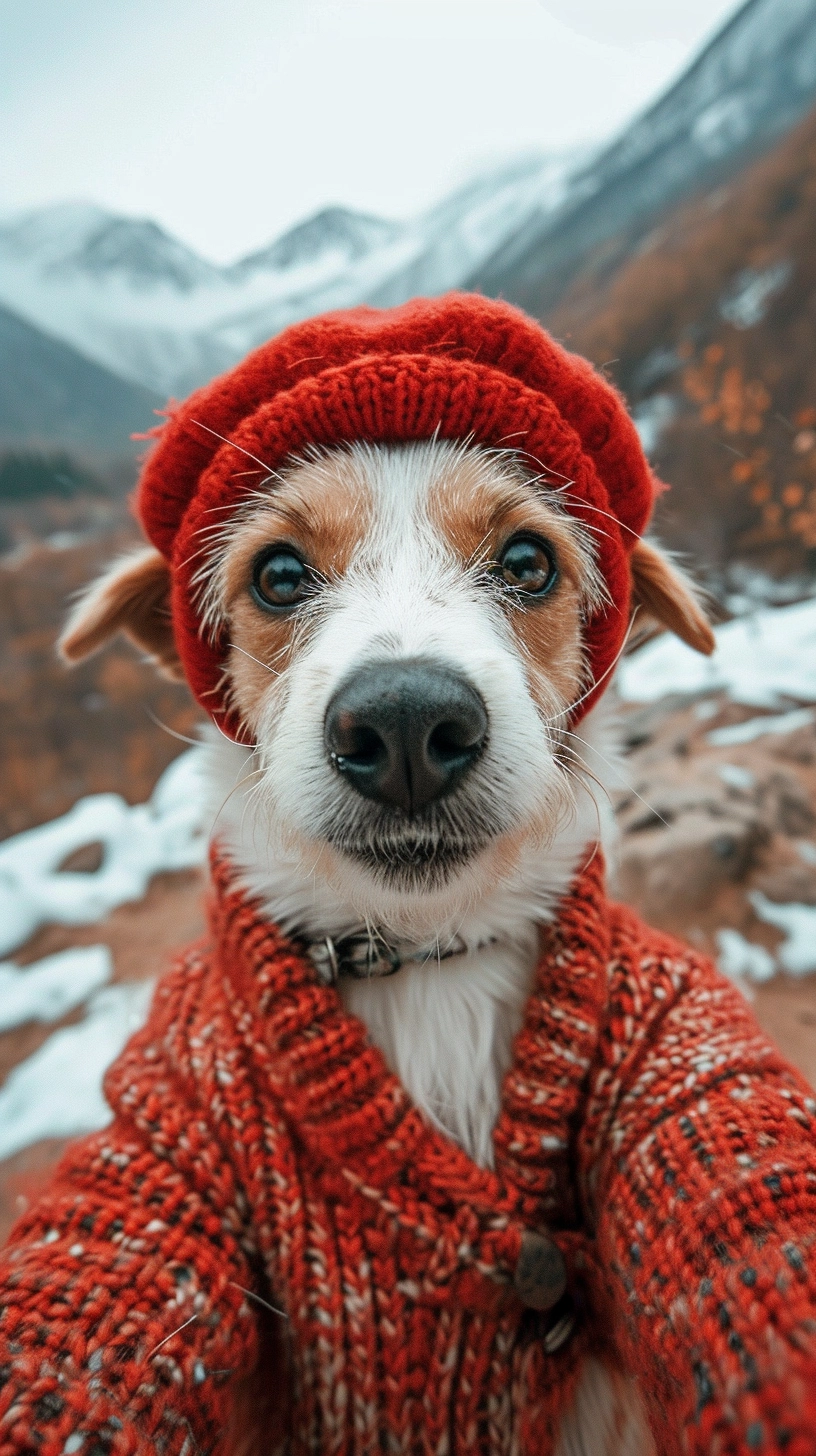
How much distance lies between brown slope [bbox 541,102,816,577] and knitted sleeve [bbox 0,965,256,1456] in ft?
17.4

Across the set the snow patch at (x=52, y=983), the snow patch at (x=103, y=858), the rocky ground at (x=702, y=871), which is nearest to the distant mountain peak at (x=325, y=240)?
the snow patch at (x=103, y=858)

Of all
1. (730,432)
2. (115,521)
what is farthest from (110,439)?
(730,432)

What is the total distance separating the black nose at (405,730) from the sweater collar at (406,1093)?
0.40 meters

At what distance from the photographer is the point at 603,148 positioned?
A: 7.71m

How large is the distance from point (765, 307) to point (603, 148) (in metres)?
3.36

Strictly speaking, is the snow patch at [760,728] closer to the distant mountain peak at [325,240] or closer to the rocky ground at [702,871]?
the rocky ground at [702,871]

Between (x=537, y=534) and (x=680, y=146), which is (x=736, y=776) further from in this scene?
(x=680, y=146)

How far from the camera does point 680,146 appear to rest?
23.4ft

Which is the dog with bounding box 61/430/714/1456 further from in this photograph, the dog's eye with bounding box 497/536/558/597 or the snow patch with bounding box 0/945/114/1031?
the snow patch with bounding box 0/945/114/1031

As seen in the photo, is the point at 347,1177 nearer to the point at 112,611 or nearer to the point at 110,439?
the point at 112,611

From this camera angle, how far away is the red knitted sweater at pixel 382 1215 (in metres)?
0.94

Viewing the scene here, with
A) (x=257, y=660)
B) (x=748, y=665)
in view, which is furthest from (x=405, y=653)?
(x=748, y=665)

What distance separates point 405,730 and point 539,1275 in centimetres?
88

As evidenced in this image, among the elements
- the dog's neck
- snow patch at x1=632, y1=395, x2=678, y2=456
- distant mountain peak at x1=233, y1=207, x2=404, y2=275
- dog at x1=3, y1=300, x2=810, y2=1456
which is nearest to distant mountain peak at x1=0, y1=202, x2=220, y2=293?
distant mountain peak at x1=233, y1=207, x2=404, y2=275
